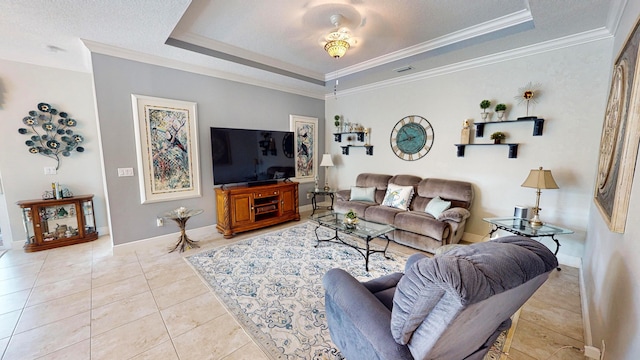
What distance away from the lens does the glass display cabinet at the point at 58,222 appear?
342cm

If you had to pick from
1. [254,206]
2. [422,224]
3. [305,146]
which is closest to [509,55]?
[422,224]

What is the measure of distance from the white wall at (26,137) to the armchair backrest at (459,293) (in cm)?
514

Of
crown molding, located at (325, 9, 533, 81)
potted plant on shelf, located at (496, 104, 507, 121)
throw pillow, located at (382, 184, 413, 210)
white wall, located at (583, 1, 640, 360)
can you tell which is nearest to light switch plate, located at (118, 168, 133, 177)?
crown molding, located at (325, 9, 533, 81)

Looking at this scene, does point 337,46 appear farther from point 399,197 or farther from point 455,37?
point 399,197

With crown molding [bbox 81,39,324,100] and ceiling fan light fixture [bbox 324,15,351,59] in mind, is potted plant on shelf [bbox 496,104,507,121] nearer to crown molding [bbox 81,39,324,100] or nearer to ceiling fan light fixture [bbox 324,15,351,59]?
ceiling fan light fixture [bbox 324,15,351,59]

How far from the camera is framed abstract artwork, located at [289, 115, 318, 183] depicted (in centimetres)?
521

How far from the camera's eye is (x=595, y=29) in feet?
8.70

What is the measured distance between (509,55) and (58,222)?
6.96 m

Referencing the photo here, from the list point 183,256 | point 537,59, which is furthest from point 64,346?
point 537,59

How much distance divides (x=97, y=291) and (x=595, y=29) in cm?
599

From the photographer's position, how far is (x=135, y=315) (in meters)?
2.14

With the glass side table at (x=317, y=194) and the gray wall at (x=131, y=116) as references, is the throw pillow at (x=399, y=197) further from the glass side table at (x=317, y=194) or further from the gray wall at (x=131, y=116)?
the gray wall at (x=131, y=116)

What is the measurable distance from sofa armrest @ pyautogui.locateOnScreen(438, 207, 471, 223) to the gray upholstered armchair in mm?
2109

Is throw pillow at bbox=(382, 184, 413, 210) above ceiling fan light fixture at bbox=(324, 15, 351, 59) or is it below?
below
